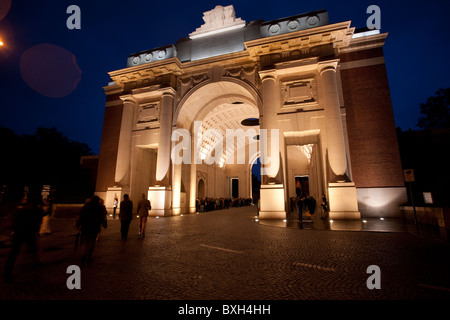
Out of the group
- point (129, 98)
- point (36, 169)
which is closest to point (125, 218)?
point (129, 98)

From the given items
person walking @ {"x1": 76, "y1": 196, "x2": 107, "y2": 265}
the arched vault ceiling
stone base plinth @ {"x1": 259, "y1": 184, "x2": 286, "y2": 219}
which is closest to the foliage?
the arched vault ceiling

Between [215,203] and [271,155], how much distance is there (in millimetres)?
16188

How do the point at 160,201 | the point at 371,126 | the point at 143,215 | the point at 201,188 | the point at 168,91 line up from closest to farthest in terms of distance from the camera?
the point at 143,215, the point at 371,126, the point at 160,201, the point at 168,91, the point at 201,188

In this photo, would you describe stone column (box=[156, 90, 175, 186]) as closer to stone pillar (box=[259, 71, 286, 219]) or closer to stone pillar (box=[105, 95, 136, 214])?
stone pillar (box=[105, 95, 136, 214])

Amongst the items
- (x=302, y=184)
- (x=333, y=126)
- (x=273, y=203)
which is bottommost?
(x=273, y=203)

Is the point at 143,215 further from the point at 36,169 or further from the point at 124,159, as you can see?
the point at 36,169

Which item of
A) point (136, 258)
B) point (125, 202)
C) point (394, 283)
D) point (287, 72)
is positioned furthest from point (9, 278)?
point (287, 72)

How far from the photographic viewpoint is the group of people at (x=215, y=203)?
2262 cm

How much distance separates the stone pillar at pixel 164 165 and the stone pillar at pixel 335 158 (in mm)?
10680

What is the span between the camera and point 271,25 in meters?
15.1

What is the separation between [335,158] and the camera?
1262 centimetres
